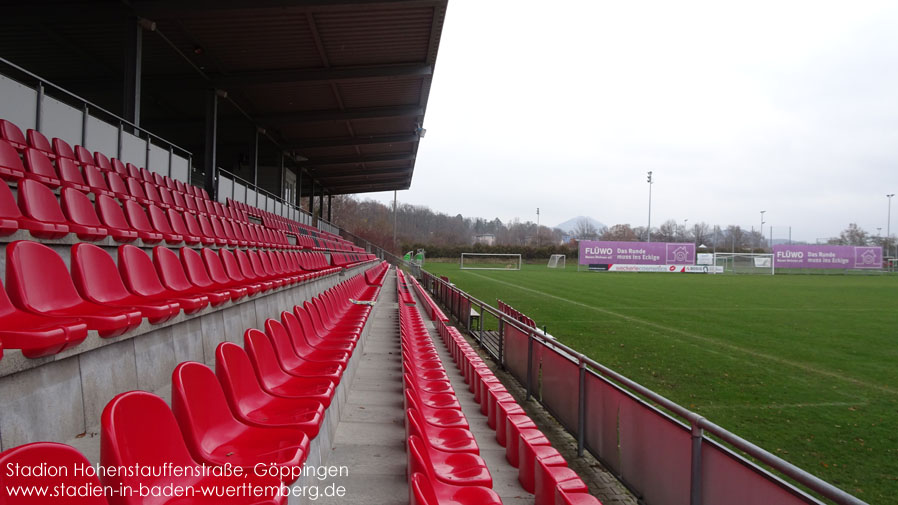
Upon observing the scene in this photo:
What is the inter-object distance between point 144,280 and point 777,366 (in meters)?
9.38

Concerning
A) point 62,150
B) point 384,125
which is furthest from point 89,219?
point 384,125

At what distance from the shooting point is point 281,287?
507 cm

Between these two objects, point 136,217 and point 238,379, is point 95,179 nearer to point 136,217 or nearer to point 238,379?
point 136,217

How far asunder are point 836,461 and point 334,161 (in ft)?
75.0

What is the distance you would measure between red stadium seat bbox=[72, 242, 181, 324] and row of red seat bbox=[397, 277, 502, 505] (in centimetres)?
132

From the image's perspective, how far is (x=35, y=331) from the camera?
5.75 ft

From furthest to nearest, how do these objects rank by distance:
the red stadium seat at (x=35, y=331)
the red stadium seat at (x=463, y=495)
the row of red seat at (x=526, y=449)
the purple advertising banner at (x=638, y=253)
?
the purple advertising banner at (x=638, y=253), the row of red seat at (x=526, y=449), the red stadium seat at (x=463, y=495), the red stadium seat at (x=35, y=331)

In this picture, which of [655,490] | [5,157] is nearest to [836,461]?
[655,490]

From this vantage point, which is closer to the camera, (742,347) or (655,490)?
(655,490)

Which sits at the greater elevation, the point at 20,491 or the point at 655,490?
the point at 20,491

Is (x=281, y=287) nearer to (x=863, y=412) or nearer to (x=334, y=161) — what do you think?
(x=863, y=412)

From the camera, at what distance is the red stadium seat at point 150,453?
1275 millimetres

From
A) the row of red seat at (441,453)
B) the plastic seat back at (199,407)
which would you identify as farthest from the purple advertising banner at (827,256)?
the plastic seat back at (199,407)

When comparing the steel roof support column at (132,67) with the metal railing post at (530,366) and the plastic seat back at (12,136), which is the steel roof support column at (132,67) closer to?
the plastic seat back at (12,136)
